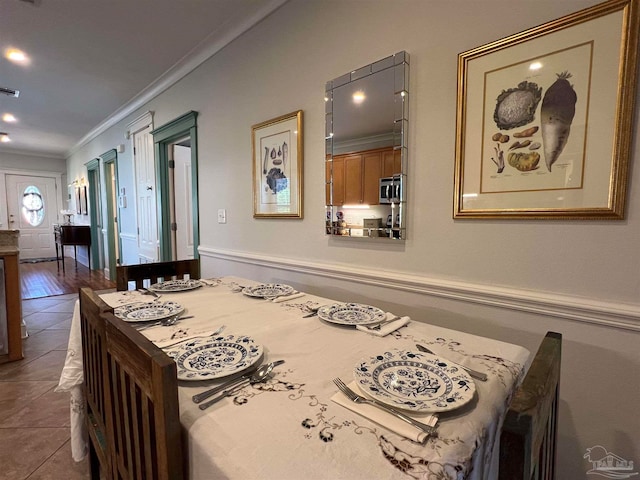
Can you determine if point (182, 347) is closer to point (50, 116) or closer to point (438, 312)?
point (438, 312)

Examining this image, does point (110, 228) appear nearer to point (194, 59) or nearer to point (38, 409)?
point (194, 59)

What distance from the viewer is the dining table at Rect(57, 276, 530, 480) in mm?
490

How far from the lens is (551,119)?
1.11m

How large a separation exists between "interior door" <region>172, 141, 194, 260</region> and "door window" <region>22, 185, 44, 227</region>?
6.92m

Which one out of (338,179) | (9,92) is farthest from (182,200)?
(338,179)

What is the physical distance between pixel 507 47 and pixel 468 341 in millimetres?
1094

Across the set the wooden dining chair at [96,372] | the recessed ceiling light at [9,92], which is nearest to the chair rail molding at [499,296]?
the wooden dining chair at [96,372]

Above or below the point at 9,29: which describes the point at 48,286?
below

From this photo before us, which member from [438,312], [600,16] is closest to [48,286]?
[438,312]

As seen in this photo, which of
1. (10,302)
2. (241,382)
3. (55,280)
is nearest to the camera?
(241,382)

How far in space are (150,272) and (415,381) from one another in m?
1.62

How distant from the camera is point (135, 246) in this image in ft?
14.2

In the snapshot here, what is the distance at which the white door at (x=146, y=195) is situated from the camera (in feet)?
12.1

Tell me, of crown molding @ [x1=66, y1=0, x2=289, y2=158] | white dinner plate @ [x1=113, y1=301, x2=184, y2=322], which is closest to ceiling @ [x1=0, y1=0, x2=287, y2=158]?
crown molding @ [x1=66, y1=0, x2=289, y2=158]
